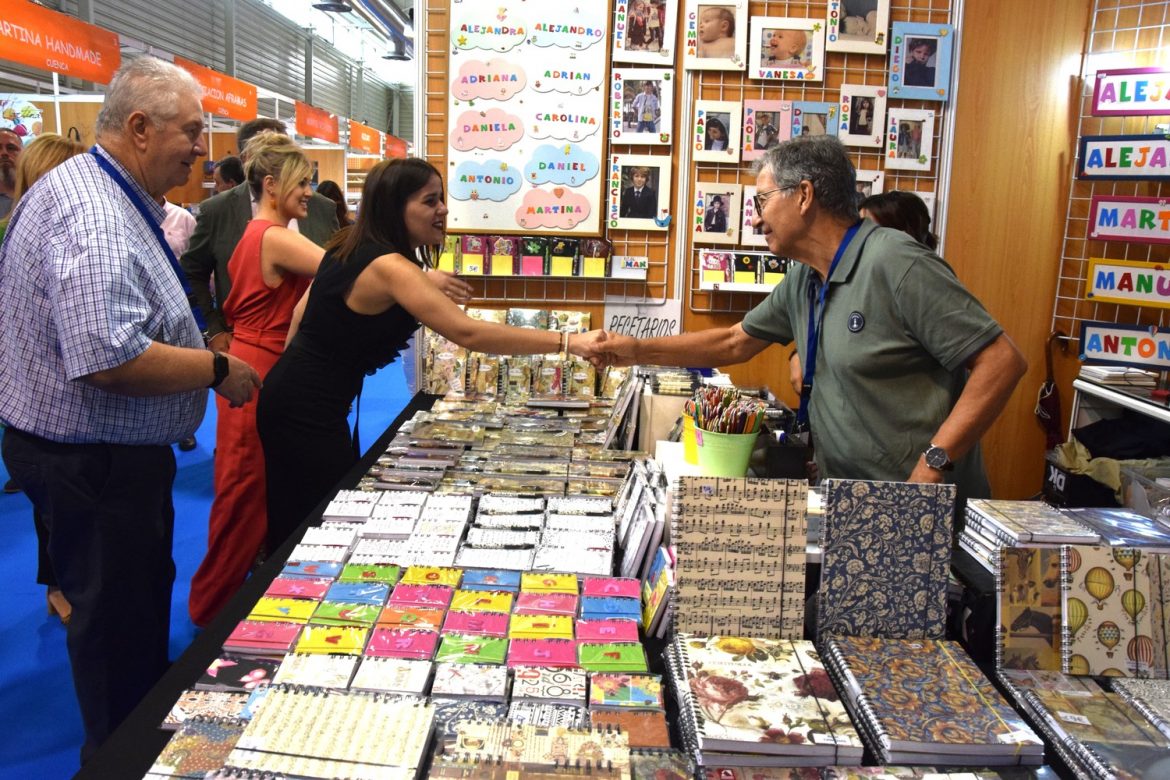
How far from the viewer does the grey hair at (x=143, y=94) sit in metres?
2.11

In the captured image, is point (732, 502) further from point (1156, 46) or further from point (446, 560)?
point (1156, 46)

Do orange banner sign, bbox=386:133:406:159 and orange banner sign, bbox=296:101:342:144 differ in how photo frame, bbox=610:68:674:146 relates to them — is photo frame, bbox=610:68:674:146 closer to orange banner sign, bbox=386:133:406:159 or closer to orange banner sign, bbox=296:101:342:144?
orange banner sign, bbox=296:101:342:144

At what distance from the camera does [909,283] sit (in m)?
2.06

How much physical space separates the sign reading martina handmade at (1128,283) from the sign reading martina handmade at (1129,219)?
0.12m

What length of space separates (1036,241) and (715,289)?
66.7 inches

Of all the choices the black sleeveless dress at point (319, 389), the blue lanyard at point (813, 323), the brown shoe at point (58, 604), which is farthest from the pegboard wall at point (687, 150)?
the brown shoe at point (58, 604)

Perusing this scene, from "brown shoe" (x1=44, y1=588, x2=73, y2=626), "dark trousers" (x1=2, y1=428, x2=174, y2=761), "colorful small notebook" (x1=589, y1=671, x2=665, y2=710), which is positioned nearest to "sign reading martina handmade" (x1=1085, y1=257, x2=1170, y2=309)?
"colorful small notebook" (x1=589, y1=671, x2=665, y2=710)

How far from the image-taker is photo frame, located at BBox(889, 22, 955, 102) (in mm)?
4055

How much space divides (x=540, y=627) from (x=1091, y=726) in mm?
958

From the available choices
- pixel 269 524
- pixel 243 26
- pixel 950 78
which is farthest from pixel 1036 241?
pixel 243 26

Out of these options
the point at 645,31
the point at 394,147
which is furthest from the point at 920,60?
the point at 394,147

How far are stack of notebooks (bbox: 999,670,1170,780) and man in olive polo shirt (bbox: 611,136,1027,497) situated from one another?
571 millimetres

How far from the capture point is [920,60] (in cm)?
409

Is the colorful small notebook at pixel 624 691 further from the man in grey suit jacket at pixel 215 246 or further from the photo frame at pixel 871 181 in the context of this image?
the photo frame at pixel 871 181
